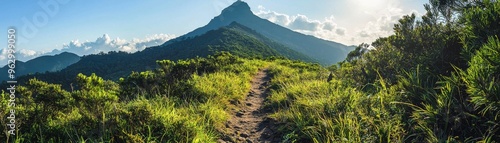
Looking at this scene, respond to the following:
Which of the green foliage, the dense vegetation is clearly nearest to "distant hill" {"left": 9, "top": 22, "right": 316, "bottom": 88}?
the dense vegetation

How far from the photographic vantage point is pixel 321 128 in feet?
20.8

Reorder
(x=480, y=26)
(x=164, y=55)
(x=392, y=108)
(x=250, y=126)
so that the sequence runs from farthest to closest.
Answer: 1. (x=164, y=55)
2. (x=250, y=126)
3. (x=392, y=108)
4. (x=480, y=26)

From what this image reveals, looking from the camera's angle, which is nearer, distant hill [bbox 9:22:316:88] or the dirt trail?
the dirt trail

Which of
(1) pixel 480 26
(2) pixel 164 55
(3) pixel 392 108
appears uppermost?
(1) pixel 480 26

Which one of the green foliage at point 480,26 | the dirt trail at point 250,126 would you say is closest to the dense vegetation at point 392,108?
the green foliage at point 480,26

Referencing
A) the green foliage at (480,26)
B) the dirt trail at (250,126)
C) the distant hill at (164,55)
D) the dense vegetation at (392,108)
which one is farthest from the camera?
the distant hill at (164,55)

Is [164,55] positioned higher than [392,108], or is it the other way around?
[392,108]

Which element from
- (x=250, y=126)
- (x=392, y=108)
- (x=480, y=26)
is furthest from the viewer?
(x=250, y=126)

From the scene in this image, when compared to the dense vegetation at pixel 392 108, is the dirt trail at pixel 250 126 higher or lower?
lower

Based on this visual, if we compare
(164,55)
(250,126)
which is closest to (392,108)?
(250,126)

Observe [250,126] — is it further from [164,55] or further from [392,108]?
[164,55]

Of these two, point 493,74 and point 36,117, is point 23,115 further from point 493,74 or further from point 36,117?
point 493,74

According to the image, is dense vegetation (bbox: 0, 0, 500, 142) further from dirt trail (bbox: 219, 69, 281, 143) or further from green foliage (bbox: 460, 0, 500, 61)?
dirt trail (bbox: 219, 69, 281, 143)

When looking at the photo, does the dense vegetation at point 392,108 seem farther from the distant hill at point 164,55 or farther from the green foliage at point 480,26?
the distant hill at point 164,55
